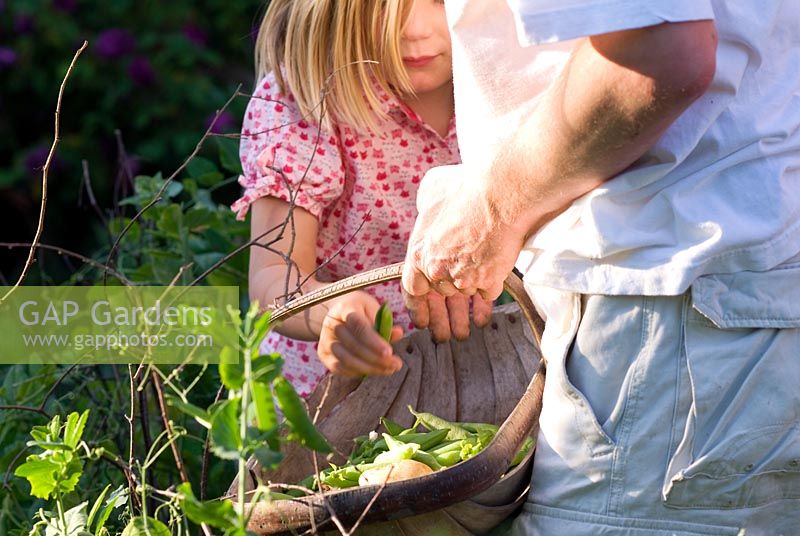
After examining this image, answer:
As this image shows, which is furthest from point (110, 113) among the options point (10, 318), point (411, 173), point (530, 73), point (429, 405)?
point (530, 73)

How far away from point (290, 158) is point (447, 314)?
449mm

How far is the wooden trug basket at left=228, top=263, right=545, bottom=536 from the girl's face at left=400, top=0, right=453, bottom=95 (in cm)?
44

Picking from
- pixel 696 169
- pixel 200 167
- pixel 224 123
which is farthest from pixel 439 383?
pixel 224 123

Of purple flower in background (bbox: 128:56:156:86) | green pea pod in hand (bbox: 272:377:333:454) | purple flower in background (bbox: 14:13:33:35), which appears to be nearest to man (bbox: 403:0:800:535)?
green pea pod in hand (bbox: 272:377:333:454)

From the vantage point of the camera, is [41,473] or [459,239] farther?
[459,239]

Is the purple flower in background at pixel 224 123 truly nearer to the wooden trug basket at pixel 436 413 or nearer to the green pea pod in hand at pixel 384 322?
the wooden trug basket at pixel 436 413

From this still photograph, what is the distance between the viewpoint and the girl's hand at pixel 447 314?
5.91 feet

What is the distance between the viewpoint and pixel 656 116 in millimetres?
1104

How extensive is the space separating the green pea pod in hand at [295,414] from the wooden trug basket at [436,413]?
147 millimetres

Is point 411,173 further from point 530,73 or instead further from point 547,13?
point 547,13

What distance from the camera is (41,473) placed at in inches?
51.6

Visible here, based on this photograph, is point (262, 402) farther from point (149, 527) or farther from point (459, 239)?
point (459, 239)

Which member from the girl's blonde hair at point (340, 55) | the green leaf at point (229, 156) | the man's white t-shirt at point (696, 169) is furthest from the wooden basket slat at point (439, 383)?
the green leaf at point (229, 156)

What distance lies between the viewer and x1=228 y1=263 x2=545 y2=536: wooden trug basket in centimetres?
132
